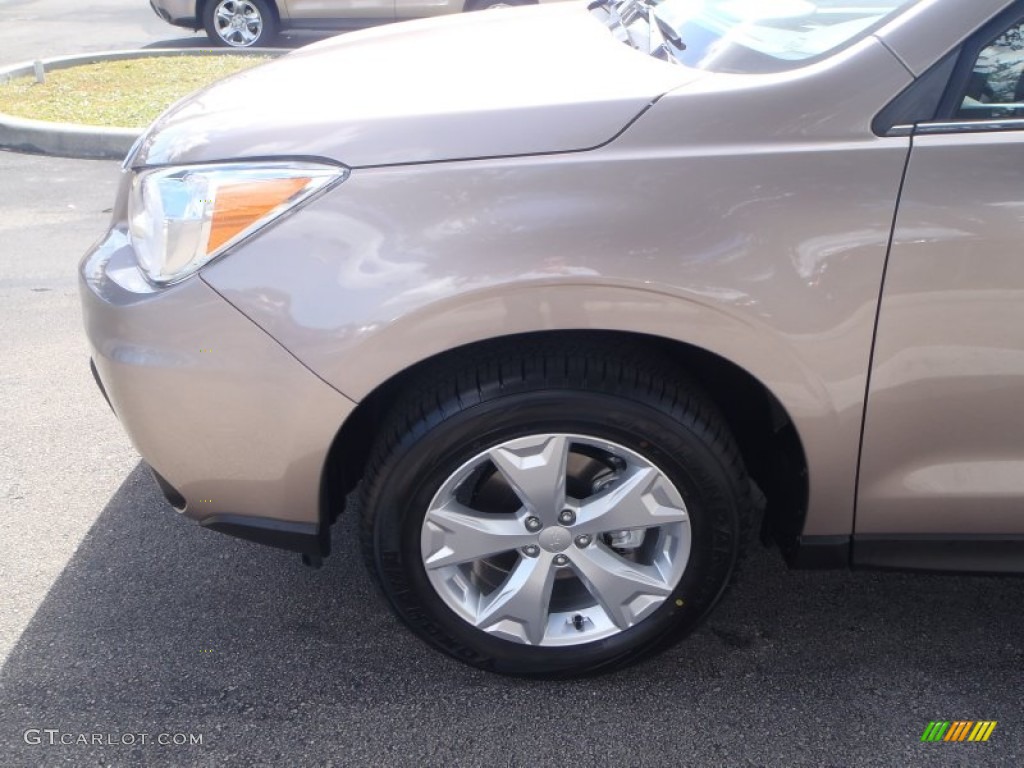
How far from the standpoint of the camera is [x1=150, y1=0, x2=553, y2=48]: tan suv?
10.2m

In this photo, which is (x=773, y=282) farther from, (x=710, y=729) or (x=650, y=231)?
(x=710, y=729)

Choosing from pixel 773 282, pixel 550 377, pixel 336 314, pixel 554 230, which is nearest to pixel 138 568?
pixel 336 314

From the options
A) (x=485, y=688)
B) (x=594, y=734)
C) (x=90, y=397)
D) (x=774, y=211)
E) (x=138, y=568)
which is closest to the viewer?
(x=774, y=211)

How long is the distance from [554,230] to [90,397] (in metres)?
2.38

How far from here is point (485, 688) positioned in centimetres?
230

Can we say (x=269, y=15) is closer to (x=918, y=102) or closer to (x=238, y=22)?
(x=238, y=22)

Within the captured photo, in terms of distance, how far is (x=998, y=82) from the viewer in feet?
6.19

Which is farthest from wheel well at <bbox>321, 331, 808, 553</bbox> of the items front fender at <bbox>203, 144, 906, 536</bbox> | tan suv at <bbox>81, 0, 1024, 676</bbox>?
front fender at <bbox>203, 144, 906, 536</bbox>

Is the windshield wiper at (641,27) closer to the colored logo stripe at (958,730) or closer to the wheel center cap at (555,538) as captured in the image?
the wheel center cap at (555,538)

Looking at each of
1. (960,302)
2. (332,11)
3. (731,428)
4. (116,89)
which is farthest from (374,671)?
(332,11)

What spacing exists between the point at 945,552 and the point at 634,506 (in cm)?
Result: 69

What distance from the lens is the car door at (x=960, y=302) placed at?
1833 mm

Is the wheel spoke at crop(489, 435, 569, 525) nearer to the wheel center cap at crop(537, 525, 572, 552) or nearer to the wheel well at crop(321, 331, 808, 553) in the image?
the wheel center cap at crop(537, 525, 572, 552)

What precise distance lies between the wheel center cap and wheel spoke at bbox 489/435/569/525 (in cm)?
6
